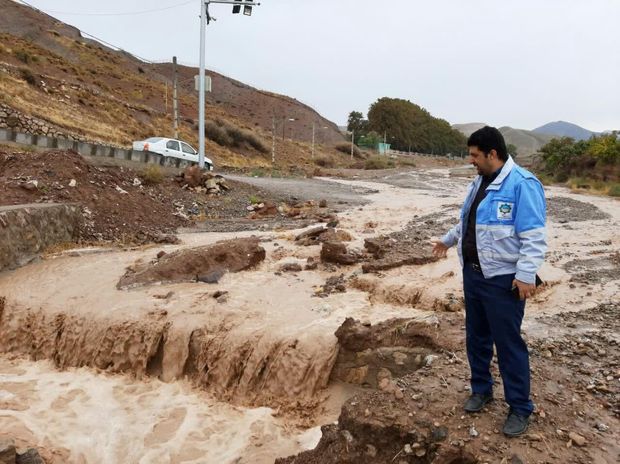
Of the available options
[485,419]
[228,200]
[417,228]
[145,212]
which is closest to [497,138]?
[485,419]

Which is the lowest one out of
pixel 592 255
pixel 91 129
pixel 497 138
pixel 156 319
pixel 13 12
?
pixel 156 319

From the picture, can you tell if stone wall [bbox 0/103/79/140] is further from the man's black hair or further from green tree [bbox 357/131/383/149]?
green tree [bbox 357/131/383/149]

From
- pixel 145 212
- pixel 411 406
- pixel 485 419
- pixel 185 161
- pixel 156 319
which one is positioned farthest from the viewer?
pixel 185 161

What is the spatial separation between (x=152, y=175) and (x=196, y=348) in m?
8.66

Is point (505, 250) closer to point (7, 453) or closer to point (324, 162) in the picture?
point (7, 453)

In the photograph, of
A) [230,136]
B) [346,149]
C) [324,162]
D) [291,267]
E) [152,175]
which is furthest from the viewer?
[346,149]

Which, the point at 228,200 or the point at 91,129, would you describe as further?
the point at 91,129

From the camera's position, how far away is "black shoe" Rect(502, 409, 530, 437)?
3130 millimetres

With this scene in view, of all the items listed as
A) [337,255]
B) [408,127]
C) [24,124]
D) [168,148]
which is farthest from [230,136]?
[408,127]

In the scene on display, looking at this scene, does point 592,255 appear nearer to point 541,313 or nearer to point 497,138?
point 541,313

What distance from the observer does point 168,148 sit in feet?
65.1

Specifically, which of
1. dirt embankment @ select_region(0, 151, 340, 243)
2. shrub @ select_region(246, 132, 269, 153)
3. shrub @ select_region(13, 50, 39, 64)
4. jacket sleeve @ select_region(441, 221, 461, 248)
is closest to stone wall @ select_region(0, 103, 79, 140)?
dirt embankment @ select_region(0, 151, 340, 243)

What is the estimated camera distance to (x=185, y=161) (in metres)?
19.5

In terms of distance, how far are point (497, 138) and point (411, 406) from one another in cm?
192
